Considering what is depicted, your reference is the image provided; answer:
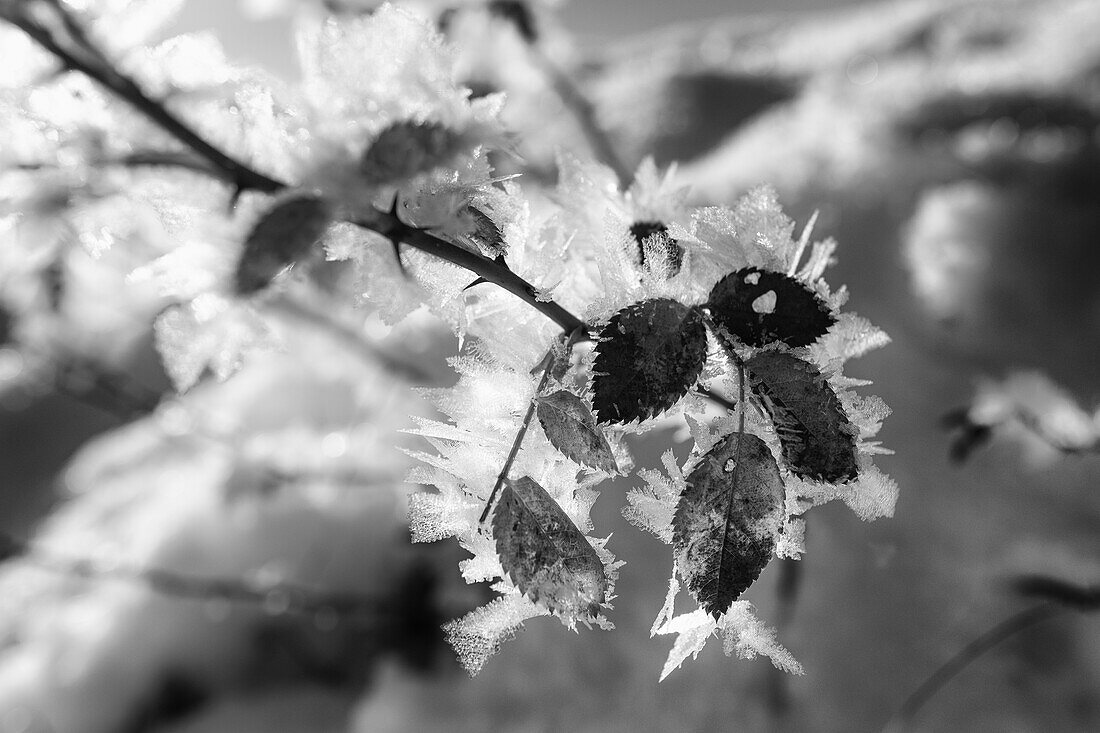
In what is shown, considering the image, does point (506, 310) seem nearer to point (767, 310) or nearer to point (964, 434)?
point (767, 310)

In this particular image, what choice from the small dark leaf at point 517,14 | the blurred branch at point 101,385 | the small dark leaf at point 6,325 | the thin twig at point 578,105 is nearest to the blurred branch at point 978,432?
the thin twig at point 578,105

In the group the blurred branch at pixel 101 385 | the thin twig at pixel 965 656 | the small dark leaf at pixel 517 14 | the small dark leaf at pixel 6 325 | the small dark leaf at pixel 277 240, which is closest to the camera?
the small dark leaf at pixel 277 240

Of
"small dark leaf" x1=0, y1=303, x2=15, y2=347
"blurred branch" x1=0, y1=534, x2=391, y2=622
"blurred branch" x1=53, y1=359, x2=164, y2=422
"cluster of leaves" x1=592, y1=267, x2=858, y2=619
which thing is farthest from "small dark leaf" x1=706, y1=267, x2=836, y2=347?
"small dark leaf" x1=0, y1=303, x2=15, y2=347

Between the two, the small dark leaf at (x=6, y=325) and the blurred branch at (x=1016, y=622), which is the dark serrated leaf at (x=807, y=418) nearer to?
the blurred branch at (x=1016, y=622)

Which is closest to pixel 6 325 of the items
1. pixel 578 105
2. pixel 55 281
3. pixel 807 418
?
pixel 55 281

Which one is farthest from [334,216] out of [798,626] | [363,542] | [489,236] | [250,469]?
[250,469]

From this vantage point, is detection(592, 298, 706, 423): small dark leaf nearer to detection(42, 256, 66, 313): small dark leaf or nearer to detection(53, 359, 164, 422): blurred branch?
detection(42, 256, 66, 313): small dark leaf
